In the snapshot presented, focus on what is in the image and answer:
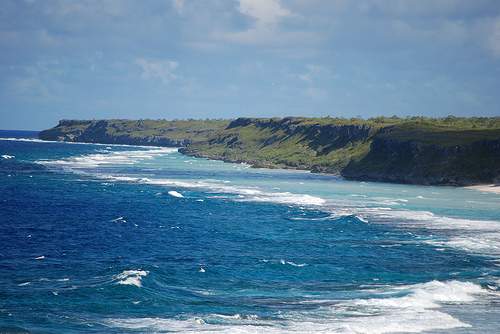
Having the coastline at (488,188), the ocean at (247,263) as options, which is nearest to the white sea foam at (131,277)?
the ocean at (247,263)

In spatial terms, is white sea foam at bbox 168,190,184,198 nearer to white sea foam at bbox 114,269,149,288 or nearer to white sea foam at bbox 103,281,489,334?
white sea foam at bbox 114,269,149,288

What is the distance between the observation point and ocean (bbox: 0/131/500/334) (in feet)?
130

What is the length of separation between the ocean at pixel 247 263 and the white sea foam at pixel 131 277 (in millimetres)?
140

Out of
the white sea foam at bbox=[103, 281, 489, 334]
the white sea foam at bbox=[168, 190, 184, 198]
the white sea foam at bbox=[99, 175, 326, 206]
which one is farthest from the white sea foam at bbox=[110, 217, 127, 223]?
the white sea foam at bbox=[103, 281, 489, 334]

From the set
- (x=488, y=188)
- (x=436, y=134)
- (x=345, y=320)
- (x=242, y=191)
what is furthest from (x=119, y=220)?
(x=436, y=134)

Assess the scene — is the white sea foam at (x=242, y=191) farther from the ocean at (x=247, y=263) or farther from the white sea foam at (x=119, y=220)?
the white sea foam at (x=119, y=220)

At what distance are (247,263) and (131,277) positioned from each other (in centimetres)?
1065

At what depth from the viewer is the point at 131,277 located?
47.8 m

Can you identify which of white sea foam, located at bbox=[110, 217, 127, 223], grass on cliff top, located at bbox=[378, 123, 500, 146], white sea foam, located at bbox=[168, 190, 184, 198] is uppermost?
grass on cliff top, located at bbox=[378, 123, 500, 146]

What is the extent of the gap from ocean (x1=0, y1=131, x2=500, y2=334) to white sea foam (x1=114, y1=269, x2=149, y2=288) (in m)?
0.14

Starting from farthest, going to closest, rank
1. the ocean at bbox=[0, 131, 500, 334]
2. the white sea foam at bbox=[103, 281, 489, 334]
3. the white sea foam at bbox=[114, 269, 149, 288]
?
1. the white sea foam at bbox=[114, 269, 149, 288]
2. the ocean at bbox=[0, 131, 500, 334]
3. the white sea foam at bbox=[103, 281, 489, 334]

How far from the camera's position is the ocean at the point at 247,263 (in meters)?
39.5

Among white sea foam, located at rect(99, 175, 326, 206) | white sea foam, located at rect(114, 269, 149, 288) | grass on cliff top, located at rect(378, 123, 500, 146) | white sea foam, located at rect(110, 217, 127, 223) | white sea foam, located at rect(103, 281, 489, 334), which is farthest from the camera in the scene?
grass on cliff top, located at rect(378, 123, 500, 146)

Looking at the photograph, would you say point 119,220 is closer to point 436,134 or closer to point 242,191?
point 242,191
